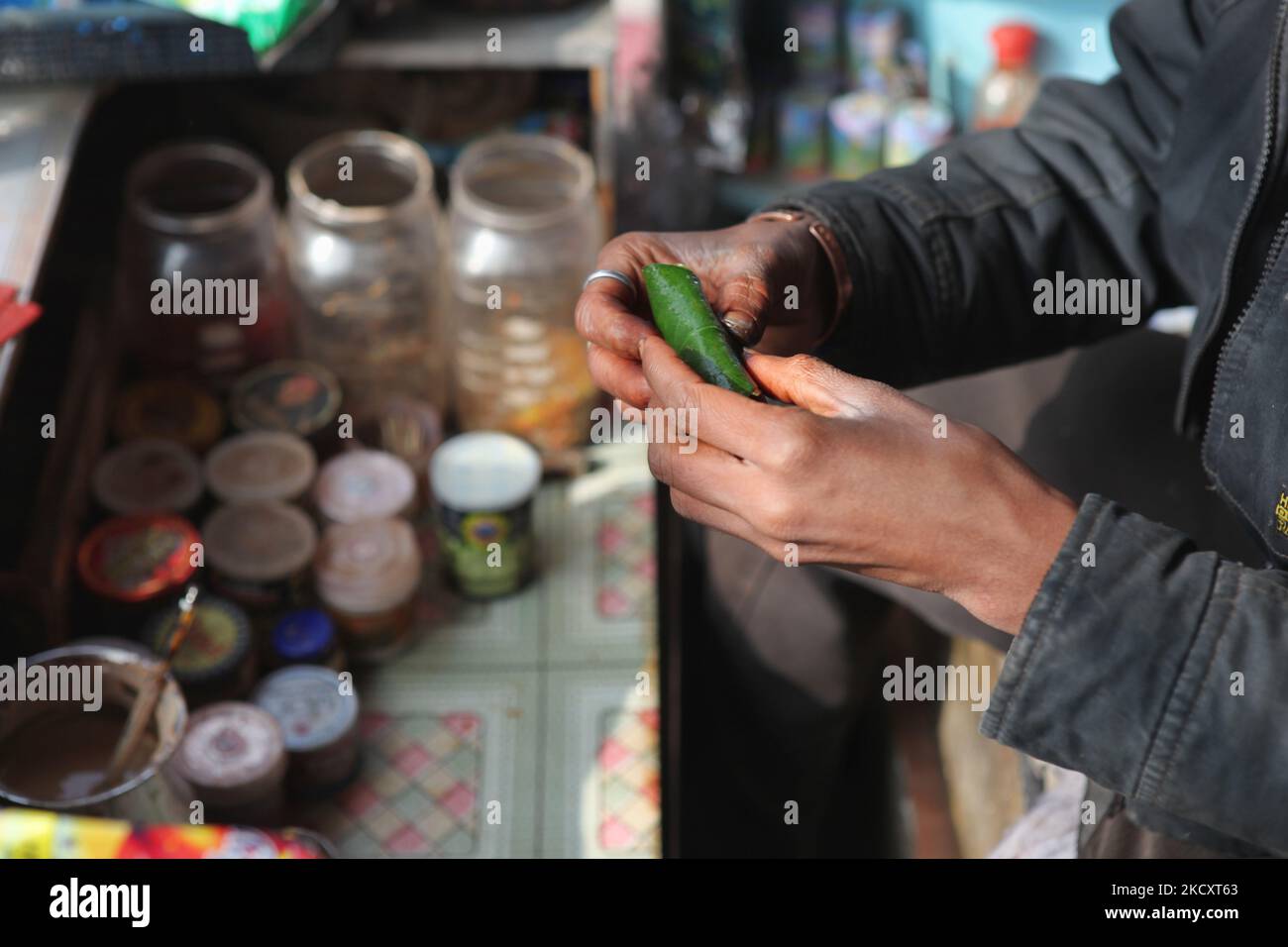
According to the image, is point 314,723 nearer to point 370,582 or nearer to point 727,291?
point 370,582

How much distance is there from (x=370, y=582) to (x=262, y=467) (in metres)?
0.22

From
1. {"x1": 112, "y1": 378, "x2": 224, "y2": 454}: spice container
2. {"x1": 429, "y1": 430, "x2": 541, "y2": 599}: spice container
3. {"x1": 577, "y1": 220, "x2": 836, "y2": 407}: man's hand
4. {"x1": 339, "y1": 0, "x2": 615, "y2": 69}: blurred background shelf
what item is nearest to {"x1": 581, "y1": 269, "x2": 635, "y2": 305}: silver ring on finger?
{"x1": 577, "y1": 220, "x2": 836, "y2": 407}: man's hand

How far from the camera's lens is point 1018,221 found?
4.19 feet

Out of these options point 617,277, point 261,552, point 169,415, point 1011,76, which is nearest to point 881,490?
point 617,277

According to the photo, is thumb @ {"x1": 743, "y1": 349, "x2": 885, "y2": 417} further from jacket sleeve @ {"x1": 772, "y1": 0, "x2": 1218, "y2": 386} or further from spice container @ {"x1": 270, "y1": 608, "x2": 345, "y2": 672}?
spice container @ {"x1": 270, "y1": 608, "x2": 345, "y2": 672}

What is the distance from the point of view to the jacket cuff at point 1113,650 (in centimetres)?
87

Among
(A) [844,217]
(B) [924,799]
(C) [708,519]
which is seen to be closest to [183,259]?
(A) [844,217]

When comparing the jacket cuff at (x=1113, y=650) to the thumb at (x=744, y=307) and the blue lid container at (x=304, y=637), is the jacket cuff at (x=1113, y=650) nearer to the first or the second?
the thumb at (x=744, y=307)

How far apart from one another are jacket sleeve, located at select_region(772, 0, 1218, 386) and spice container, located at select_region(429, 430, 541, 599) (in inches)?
20.5


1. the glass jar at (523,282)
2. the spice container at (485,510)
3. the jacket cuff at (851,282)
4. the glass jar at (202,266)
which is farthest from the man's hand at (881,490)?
the glass jar at (202,266)

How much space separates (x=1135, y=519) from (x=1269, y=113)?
1.35 ft

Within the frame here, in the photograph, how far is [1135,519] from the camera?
2.94ft

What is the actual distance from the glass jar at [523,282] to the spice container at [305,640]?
1.36ft

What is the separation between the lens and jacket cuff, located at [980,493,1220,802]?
2.85 feet
